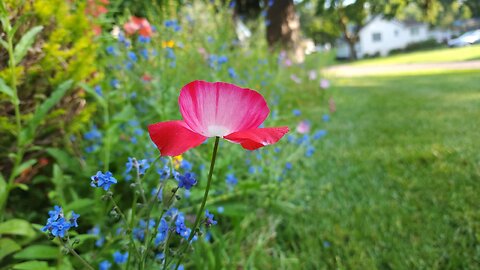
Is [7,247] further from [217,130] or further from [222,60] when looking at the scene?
[222,60]

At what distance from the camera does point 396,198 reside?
211 cm

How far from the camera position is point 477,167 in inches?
92.0

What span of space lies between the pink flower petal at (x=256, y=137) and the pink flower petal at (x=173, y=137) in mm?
48

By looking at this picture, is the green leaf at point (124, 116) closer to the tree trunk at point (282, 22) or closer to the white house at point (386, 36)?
the tree trunk at point (282, 22)

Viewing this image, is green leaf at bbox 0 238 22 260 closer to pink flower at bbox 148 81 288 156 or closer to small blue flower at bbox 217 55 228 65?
pink flower at bbox 148 81 288 156

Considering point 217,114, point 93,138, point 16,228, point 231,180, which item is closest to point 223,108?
point 217,114

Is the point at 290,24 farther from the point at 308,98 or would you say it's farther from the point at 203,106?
the point at 203,106

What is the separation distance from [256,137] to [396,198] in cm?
179

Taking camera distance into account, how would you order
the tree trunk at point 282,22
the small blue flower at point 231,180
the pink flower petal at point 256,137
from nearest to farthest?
the pink flower petal at point 256,137 < the small blue flower at point 231,180 < the tree trunk at point 282,22

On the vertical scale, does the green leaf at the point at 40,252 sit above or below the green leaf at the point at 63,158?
below

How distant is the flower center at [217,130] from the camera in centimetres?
59

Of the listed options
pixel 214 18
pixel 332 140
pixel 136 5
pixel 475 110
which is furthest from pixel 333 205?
pixel 136 5

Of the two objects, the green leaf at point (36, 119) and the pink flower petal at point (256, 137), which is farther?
the green leaf at point (36, 119)

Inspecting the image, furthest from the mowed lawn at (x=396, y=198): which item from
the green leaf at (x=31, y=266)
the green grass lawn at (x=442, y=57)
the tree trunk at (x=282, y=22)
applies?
the green grass lawn at (x=442, y=57)
